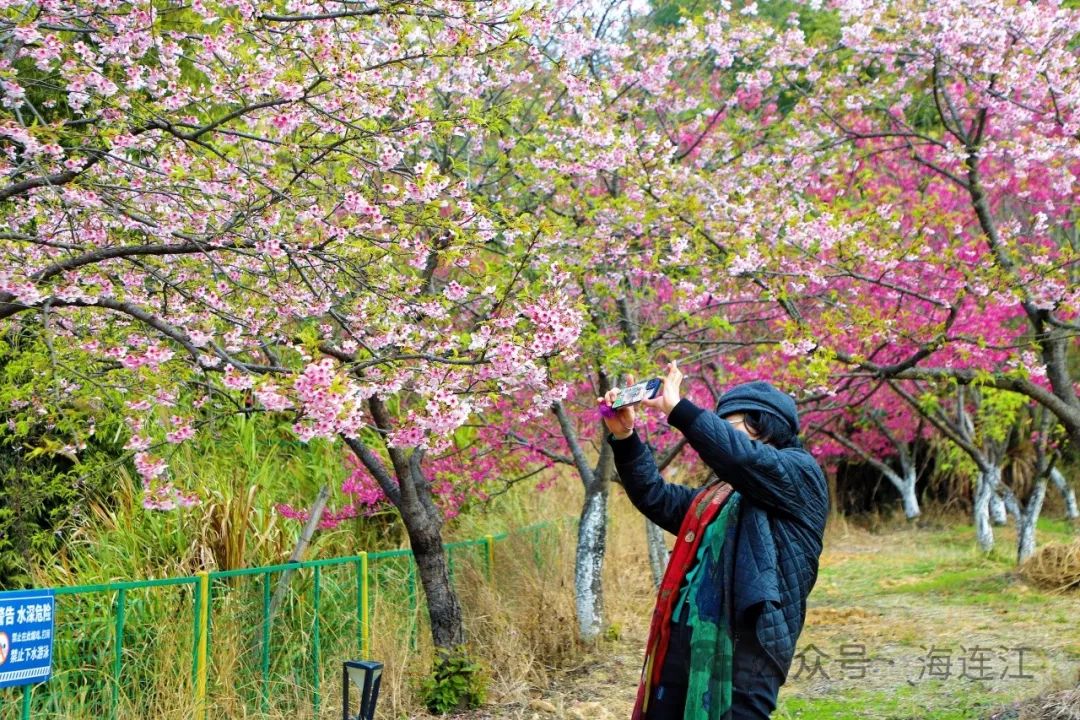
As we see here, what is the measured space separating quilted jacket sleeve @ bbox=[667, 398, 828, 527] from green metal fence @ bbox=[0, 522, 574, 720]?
9.45ft

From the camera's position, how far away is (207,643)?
5055 millimetres

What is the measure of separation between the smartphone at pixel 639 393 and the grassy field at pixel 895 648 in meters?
3.57

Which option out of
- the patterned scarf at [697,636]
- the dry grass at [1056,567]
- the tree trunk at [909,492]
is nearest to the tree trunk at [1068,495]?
the tree trunk at [909,492]

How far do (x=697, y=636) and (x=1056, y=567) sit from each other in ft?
24.3

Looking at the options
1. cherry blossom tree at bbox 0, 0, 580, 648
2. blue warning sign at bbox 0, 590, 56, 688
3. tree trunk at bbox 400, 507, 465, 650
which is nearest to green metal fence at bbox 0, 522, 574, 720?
tree trunk at bbox 400, 507, 465, 650

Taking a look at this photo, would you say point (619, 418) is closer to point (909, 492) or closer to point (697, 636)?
point (697, 636)

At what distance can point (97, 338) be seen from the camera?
4.86 m

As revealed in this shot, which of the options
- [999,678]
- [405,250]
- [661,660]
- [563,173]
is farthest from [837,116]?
[661,660]

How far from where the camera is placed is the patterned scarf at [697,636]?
8.37 feet

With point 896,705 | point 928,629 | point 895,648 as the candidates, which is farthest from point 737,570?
point 928,629

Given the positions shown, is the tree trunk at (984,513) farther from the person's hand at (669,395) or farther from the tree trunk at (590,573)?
the person's hand at (669,395)

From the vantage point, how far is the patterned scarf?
2551mm

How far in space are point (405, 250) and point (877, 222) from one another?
11.5 ft

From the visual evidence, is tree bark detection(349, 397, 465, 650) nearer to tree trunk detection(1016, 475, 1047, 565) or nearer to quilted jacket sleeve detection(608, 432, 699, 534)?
quilted jacket sleeve detection(608, 432, 699, 534)
